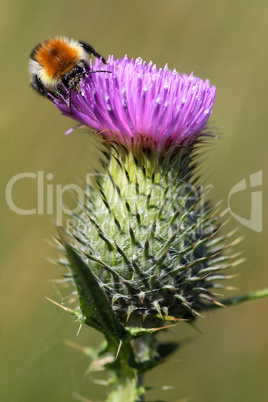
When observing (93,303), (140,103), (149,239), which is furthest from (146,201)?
(93,303)

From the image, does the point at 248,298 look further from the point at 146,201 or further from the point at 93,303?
the point at 93,303

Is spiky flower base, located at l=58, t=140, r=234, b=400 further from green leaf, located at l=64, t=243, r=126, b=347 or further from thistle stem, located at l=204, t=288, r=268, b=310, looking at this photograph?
thistle stem, located at l=204, t=288, r=268, b=310

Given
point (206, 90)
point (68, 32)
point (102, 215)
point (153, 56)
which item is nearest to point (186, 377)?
point (102, 215)

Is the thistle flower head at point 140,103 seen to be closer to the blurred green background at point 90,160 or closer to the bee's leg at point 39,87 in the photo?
the bee's leg at point 39,87

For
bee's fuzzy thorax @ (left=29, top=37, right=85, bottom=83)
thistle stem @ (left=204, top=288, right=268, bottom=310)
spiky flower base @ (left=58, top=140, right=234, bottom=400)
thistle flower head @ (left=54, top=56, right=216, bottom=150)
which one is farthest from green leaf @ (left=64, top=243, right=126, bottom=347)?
bee's fuzzy thorax @ (left=29, top=37, right=85, bottom=83)

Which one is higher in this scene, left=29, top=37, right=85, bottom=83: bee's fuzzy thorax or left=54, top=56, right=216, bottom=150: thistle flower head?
left=29, top=37, right=85, bottom=83: bee's fuzzy thorax

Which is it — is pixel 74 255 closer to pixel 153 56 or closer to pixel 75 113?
pixel 75 113
